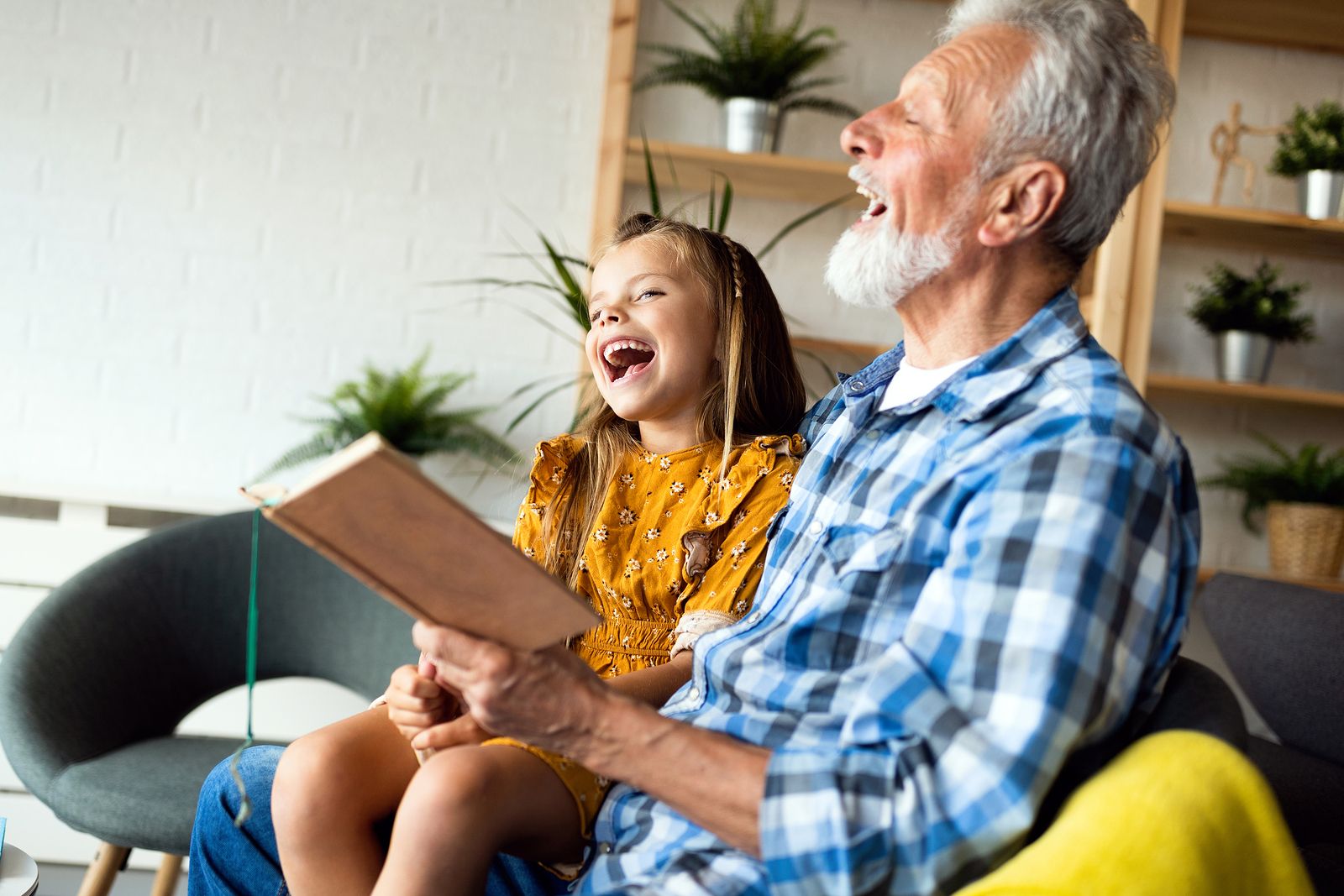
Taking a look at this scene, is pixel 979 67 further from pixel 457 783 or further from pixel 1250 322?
pixel 1250 322

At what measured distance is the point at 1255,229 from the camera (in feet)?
9.86

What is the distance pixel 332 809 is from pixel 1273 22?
306cm

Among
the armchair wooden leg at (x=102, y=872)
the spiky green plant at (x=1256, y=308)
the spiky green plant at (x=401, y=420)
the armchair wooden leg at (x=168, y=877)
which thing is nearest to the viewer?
the armchair wooden leg at (x=102, y=872)

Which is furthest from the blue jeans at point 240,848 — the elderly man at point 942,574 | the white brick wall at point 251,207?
the white brick wall at point 251,207

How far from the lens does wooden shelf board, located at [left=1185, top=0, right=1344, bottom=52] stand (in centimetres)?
301

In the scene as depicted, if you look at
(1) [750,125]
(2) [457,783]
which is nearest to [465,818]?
(2) [457,783]

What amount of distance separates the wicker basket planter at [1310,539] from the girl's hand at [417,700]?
2396 mm

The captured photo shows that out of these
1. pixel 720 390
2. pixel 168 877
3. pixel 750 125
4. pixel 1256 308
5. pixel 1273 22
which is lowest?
pixel 168 877

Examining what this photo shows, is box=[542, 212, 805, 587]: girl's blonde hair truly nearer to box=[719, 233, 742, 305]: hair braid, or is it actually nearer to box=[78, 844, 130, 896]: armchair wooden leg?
box=[719, 233, 742, 305]: hair braid

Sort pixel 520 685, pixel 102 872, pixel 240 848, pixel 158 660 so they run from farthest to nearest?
1. pixel 158 660
2. pixel 102 872
3. pixel 240 848
4. pixel 520 685

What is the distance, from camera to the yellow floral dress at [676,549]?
4.87 ft

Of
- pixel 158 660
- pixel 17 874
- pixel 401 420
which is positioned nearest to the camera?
pixel 17 874

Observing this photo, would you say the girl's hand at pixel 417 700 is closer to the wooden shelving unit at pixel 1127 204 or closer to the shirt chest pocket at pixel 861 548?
the shirt chest pocket at pixel 861 548

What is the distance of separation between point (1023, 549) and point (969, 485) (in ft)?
0.38
